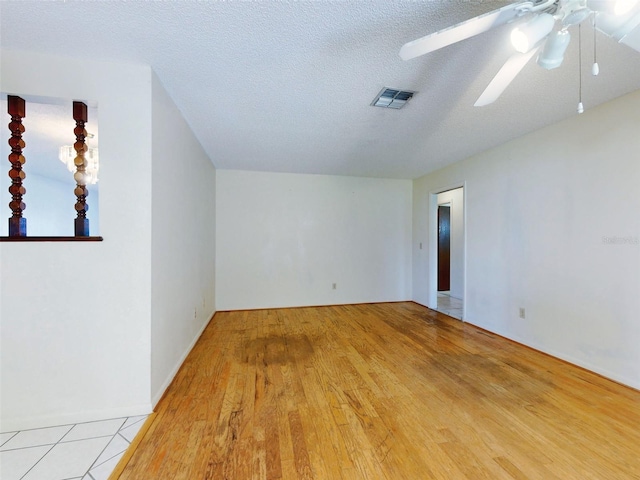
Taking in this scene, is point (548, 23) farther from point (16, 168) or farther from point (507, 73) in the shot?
point (16, 168)

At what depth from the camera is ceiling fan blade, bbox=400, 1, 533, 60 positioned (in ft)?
3.42

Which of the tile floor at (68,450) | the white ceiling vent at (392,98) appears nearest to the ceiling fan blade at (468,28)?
the white ceiling vent at (392,98)

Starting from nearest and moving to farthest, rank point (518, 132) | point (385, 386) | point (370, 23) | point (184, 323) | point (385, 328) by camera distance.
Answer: point (370, 23) → point (385, 386) → point (184, 323) → point (518, 132) → point (385, 328)

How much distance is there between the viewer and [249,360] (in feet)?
8.26

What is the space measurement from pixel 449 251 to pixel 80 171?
613cm

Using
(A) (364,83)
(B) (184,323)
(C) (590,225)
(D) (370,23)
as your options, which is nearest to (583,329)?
(C) (590,225)

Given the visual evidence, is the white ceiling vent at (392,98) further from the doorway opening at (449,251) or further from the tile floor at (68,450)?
the tile floor at (68,450)

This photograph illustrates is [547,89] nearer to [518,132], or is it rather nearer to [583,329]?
[518,132]

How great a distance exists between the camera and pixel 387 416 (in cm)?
171

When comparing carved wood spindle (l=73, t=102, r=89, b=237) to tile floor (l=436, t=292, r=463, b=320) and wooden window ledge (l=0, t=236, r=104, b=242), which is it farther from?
tile floor (l=436, t=292, r=463, b=320)

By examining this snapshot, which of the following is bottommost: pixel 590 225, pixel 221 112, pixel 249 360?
pixel 249 360

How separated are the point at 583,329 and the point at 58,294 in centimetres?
411

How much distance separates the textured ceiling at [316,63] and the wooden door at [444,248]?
3.07 metres

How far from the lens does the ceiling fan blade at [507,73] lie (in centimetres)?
128
